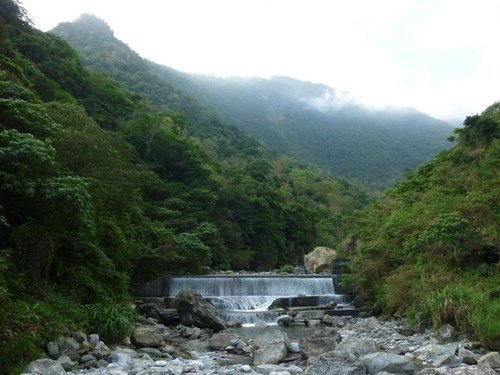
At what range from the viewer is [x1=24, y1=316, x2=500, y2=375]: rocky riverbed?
942 centimetres

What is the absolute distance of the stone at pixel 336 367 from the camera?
8.91 meters

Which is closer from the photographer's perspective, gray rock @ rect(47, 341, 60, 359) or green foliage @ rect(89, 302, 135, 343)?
gray rock @ rect(47, 341, 60, 359)

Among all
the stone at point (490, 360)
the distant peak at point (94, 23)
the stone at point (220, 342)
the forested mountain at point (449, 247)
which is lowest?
the stone at point (220, 342)

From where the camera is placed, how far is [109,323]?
1194cm

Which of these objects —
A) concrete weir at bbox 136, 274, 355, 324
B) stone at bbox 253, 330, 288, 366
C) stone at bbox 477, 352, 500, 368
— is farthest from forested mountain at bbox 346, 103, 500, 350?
stone at bbox 253, 330, 288, 366

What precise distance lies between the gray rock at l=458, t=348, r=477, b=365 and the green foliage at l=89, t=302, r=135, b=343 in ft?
25.8

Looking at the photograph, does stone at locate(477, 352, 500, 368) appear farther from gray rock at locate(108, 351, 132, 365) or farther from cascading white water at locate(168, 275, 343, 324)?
cascading white water at locate(168, 275, 343, 324)

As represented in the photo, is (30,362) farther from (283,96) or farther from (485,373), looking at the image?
(283,96)

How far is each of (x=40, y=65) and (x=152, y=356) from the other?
99.8 feet

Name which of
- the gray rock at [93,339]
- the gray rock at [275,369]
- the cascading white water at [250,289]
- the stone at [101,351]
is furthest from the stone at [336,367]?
the cascading white water at [250,289]

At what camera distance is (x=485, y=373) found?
880 cm

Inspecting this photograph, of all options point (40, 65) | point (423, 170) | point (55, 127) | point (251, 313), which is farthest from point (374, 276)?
point (40, 65)

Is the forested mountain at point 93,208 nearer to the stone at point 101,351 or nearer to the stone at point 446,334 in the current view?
the stone at point 101,351

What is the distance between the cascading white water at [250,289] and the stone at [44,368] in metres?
12.7
